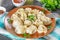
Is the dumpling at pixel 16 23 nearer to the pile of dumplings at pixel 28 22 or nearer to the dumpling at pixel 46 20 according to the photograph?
the pile of dumplings at pixel 28 22

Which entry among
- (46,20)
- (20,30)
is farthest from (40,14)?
(20,30)

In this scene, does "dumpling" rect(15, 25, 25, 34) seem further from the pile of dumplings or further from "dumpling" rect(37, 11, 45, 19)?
"dumpling" rect(37, 11, 45, 19)

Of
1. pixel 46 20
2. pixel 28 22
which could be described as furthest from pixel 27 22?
pixel 46 20

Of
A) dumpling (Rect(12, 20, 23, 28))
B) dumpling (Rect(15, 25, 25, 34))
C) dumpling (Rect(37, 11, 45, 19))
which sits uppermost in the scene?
dumpling (Rect(37, 11, 45, 19))

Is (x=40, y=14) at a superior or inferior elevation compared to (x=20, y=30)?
superior

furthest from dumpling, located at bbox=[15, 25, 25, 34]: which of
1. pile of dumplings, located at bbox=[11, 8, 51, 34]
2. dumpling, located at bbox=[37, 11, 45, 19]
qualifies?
dumpling, located at bbox=[37, 11, 45, 19]

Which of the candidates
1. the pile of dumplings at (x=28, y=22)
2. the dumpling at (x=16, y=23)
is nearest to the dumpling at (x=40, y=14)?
the pile of dumplings at (x=28, y=22)

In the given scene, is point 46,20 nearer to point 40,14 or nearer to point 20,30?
point 40,14

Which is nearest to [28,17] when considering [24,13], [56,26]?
[24,13]
